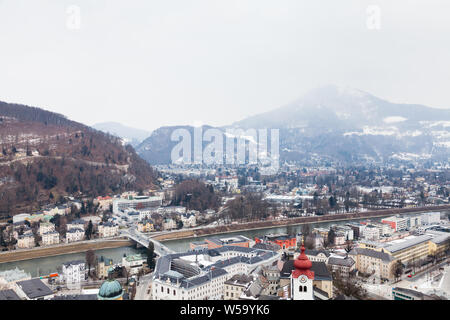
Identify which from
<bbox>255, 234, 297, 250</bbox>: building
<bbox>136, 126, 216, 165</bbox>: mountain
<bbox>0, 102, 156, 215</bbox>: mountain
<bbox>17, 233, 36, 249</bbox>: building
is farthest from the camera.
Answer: <bbox>136, 126, 216, 165</bbox>: mountain

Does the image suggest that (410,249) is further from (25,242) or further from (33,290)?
(25,242)

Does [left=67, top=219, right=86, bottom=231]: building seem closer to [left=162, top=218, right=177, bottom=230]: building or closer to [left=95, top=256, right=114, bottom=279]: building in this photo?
Answer: [left=162, top=218, right=177, bottom=230]: building

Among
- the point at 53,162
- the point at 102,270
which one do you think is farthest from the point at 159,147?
the point at 102,270

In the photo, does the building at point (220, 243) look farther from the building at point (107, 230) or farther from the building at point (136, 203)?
the building at point (136, 203)

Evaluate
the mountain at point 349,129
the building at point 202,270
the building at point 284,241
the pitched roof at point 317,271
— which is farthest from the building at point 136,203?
the mountain at point 349,129

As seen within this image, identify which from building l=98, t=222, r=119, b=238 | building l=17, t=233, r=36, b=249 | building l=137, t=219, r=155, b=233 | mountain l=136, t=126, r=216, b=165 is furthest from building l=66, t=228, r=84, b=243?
mountain l=136, t=126, r=216, b=165

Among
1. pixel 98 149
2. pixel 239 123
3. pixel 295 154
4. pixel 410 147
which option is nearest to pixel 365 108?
pixel 410 147
